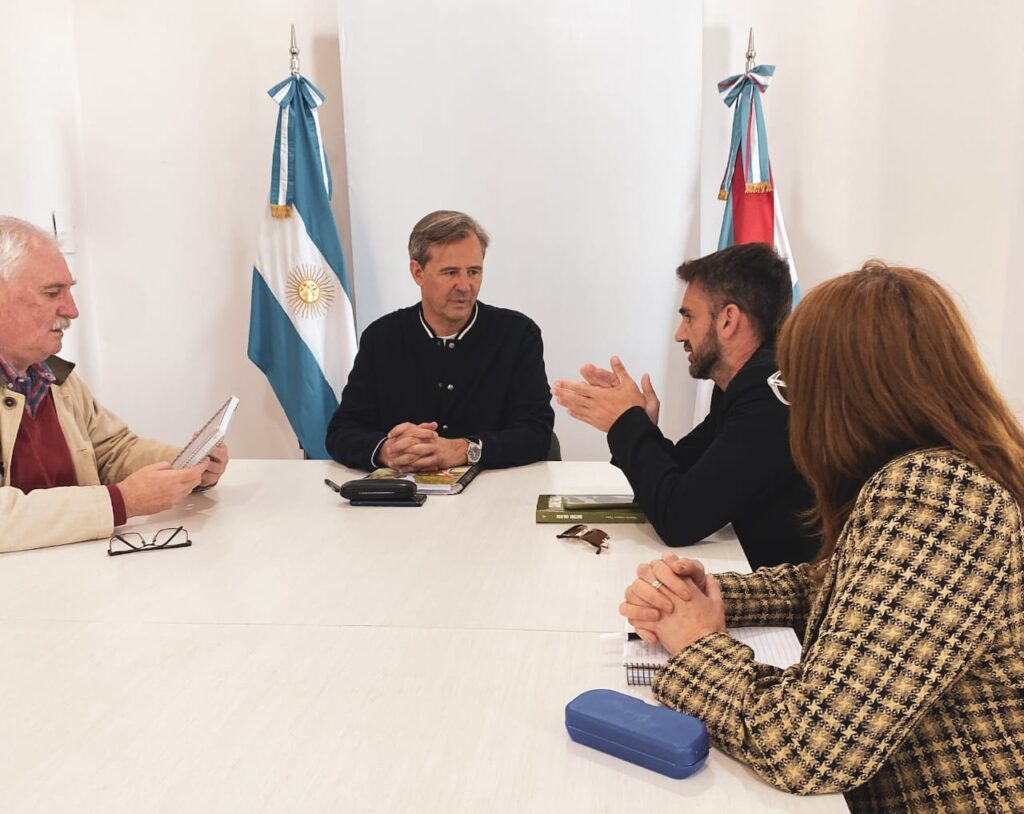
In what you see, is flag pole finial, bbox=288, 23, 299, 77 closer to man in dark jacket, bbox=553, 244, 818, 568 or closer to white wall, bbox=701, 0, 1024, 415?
white wall, bbox=701, 0, 1024, 415

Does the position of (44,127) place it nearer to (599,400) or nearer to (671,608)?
(599,400)

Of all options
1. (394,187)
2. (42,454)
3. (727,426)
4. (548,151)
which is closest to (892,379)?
(727,426)

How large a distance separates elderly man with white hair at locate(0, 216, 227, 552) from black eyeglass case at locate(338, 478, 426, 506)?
0.36m

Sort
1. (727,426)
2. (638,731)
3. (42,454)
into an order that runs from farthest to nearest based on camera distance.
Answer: (42,454) < (727,426) < (638,731)

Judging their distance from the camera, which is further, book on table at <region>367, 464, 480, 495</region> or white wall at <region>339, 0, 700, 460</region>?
white wall at <region>339, 0, 700, 460</region>

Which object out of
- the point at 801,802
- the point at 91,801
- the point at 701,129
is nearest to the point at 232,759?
the point at 91,801

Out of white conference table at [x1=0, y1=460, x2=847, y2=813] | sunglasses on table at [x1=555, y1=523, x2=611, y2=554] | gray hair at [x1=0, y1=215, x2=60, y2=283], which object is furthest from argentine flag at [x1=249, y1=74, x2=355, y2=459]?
sunglasses on table at [x1=555, y1=523, x2=611, y2=554]

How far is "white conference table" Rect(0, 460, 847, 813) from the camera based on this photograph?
109 cm

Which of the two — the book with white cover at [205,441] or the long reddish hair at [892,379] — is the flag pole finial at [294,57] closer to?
the book with white cover at [205,441]

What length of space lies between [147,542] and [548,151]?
8.38 ft

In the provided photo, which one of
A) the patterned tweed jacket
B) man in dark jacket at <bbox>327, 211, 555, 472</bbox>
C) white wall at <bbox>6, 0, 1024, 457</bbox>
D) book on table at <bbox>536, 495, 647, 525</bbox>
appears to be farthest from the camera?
white wall at <bbox>6, 0, 1024, 457</bbox>

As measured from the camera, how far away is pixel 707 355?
227 centimetres

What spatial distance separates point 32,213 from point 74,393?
187cm

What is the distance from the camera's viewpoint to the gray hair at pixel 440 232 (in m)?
3.10
